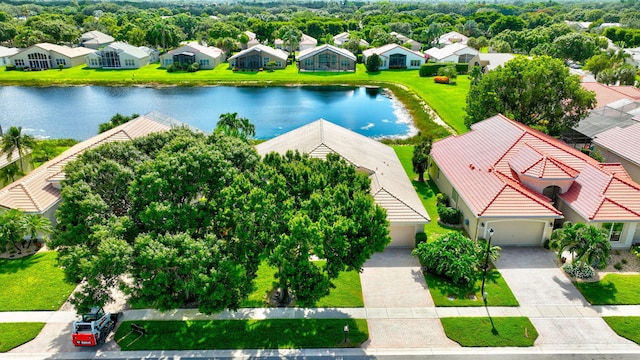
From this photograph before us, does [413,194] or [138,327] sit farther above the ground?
[413,194]

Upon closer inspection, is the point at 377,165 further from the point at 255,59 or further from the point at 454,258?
the point at 255,59

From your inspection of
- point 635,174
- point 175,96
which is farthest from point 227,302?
point 175,96

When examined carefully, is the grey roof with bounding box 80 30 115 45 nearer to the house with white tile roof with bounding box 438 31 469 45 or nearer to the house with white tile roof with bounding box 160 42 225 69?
the house with white tile roof with bounding box 160 42 225 69

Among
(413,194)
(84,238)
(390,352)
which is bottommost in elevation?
(390,352)

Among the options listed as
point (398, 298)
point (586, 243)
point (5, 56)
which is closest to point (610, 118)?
point (586, 243)

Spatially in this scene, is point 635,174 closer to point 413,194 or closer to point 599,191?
point 599,191

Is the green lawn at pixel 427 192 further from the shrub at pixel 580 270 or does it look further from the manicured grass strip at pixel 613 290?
the manicured grass strip at pixel 613 290
